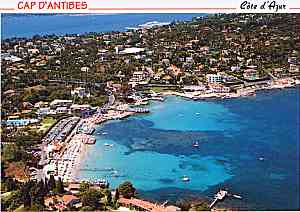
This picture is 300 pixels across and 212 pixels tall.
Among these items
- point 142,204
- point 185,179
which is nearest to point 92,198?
point 142,204

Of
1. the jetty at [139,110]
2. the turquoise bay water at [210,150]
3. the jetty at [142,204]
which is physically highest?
the jetty at [139,110]

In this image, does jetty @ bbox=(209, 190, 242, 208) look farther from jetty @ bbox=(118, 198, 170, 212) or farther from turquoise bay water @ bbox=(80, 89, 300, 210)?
jetty @ bbox=(118, 198, 170, 212)

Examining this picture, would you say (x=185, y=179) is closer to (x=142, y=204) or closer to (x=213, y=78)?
(x=142, y=204)

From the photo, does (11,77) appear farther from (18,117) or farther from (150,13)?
(150,13)

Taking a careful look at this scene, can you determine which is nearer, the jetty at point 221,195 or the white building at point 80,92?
the jetty at point 221,195

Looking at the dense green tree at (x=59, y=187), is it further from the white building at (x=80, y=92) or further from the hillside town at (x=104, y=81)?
the white building at (x=80, y=92)

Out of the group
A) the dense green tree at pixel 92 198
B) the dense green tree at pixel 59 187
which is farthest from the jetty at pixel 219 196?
the dense green tree at pixel 59 187

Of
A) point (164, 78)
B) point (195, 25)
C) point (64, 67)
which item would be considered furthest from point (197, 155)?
point (64, 67)
